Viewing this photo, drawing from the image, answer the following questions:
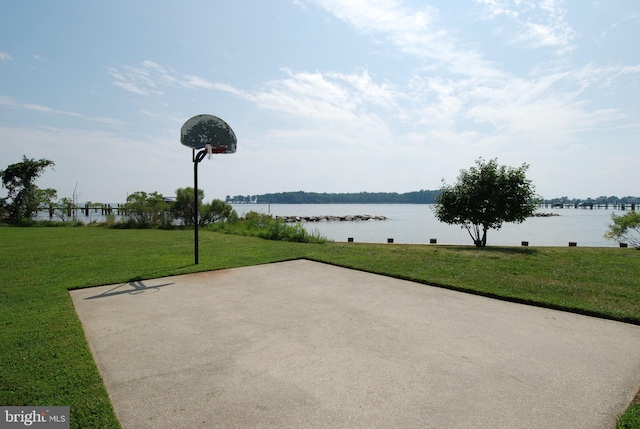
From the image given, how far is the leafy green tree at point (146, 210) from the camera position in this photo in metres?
19.6

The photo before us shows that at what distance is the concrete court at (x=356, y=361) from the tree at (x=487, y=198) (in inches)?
404

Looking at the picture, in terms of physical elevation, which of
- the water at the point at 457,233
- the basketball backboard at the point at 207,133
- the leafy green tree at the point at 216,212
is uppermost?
the basketball backboard at the point at 207,133

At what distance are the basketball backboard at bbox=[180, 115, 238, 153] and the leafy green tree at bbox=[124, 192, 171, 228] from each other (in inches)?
534

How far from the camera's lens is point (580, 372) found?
103 inches

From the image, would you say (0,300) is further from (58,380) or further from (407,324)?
(407,324)

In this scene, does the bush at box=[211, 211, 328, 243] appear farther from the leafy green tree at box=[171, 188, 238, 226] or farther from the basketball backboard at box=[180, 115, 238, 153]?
the basketball backboard at box=[180, 115, 238, 153]

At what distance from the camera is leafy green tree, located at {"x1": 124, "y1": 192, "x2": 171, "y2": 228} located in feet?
64.4

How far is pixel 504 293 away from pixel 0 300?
673 centimetres

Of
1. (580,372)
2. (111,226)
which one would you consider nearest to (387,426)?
(580,372)

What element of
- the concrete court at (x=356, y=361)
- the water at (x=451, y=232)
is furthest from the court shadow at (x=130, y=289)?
the water at (x=451, y=232)

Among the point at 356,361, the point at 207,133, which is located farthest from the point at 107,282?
the point at 356,361

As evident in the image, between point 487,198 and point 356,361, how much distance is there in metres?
13.0

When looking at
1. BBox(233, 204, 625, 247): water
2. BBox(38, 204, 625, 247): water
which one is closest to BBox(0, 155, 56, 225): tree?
BBox(38, 204, 625, 247): water

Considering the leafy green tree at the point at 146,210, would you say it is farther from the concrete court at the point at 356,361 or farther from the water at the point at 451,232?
the concrete court at the point at 356,361
